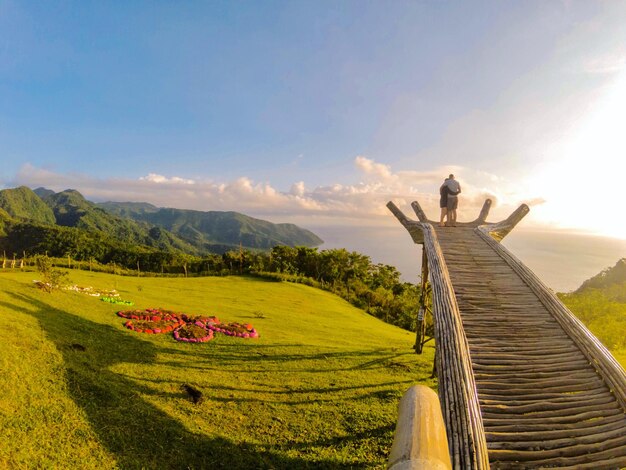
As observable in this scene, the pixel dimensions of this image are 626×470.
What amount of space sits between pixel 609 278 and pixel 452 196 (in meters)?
30.0

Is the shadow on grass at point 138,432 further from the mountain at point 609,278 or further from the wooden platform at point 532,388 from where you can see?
the mountain at point 609,278

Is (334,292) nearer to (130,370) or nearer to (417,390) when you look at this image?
(130,370)

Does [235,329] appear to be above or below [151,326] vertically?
below

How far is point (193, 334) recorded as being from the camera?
12234 millimetres

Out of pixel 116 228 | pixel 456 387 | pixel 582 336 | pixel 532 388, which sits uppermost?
pixel 582 336

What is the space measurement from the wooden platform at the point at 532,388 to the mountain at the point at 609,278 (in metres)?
30.2

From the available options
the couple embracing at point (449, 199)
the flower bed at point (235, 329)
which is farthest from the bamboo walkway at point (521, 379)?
the flower bed at point (235, 329)

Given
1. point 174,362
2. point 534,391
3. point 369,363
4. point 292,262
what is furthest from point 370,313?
point 534,391

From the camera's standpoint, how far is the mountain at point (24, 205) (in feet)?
544

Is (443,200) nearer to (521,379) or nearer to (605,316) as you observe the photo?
(521,379)

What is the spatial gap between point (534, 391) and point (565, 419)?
2.03 ft

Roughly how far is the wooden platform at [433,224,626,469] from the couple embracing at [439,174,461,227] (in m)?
5.66

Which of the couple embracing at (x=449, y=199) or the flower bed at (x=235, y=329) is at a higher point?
the couple embracing at (x=449, y=199)

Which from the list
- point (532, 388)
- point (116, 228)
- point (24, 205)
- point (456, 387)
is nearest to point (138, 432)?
point (456, 387)
